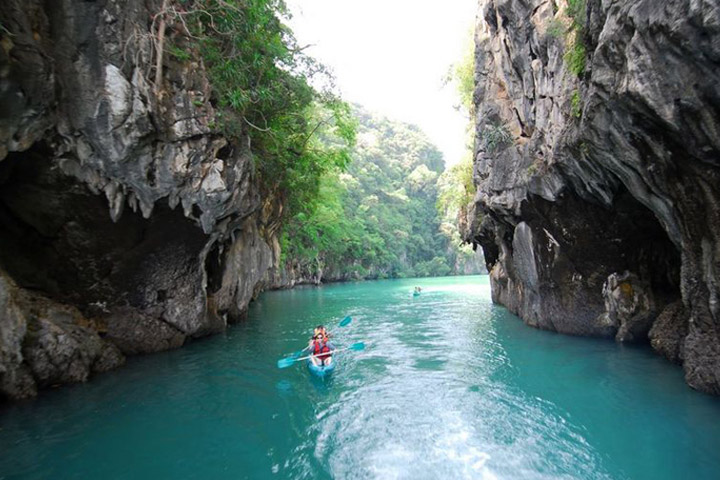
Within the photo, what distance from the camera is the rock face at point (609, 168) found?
5.26 meters

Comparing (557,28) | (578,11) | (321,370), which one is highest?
(557,28)

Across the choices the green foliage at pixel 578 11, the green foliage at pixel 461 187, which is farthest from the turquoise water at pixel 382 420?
the green foliage at pixel 461 187

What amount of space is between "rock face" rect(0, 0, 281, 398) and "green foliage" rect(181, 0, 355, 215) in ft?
2.15

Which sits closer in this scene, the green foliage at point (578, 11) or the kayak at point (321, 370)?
the green foliage at point (578, 11)

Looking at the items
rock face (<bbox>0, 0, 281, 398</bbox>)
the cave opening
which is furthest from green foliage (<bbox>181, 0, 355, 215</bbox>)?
the cave opening

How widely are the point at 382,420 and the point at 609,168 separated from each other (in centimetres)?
661

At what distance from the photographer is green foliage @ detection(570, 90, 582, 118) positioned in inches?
306

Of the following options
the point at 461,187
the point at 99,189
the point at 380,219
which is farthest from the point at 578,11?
the point at 380,219

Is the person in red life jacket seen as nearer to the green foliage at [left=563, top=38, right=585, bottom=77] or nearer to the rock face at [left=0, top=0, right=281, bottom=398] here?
the rock face at [left=0, top=0, right=281, bottom=398]

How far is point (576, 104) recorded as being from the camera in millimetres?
7992

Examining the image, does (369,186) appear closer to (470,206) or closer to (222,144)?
(470,206)

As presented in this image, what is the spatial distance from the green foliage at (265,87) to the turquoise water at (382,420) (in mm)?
6411

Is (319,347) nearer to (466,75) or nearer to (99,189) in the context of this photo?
(99,189)

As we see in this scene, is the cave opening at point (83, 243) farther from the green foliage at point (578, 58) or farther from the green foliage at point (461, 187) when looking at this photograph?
the green foliage at point (461, 187)
